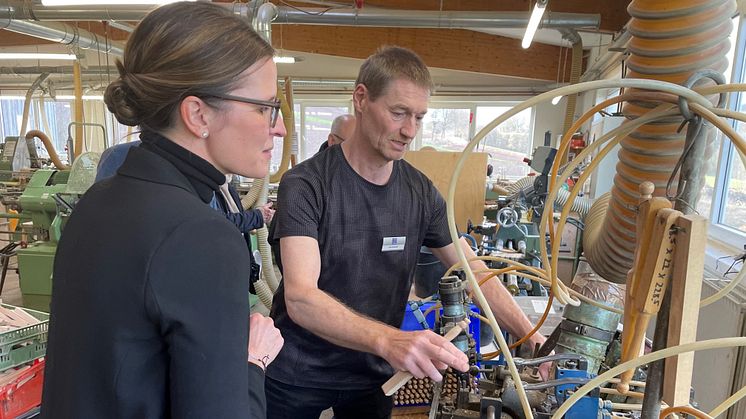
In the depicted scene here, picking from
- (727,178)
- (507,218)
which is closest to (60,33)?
(507,218)

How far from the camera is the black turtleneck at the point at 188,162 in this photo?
0.70m

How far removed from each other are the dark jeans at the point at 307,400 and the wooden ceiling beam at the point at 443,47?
537 centimetres

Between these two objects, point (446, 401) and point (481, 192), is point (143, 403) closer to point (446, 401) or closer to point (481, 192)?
point (446, 401)

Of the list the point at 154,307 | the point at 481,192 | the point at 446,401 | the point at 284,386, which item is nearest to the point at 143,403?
the point at 154,307

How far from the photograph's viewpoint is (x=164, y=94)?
688 mm

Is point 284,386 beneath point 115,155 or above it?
beneath

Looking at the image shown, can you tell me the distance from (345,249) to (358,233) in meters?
0.06

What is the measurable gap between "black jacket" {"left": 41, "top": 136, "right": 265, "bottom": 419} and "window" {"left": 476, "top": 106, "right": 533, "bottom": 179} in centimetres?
836

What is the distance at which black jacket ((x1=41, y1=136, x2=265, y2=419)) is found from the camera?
1.99ft

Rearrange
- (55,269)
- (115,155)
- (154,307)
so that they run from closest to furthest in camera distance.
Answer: (154,307) → (55,269) → (115,155)

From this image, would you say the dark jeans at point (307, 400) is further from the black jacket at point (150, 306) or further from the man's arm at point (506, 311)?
the black jacket at point (150, 306)

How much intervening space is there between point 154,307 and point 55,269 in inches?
9.3

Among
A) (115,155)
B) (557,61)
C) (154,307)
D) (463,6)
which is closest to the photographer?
(154,307)

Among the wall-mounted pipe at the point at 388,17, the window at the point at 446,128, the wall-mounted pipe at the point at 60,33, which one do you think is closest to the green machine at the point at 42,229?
the wall-mounted pipe at the point at 60,33
